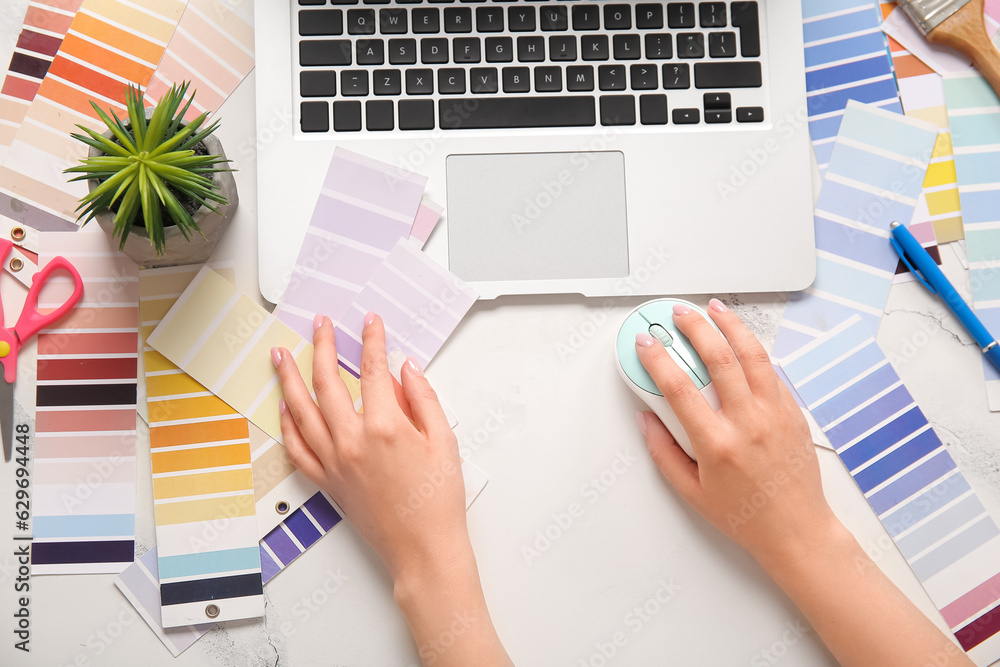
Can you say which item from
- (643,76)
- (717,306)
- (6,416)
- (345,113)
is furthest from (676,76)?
(6,416)

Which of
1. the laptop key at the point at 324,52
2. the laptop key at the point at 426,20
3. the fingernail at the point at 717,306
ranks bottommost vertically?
the fingernail at the point at 717,306

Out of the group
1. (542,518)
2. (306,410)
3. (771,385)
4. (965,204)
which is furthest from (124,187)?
(965,204)

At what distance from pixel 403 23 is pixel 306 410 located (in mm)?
409

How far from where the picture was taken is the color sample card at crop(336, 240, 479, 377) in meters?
0.72

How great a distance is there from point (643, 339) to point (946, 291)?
354 millimetres

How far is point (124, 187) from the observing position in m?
0.61

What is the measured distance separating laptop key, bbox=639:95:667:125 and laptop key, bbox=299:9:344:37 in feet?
1.05

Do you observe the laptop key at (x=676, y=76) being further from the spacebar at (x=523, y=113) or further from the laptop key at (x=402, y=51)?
the laptop key at (x=402, y=51)

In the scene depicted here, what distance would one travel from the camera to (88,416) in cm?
73

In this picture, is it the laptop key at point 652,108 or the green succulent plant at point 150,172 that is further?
the laptop key at point 652,108

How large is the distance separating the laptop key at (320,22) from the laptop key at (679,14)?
0.34 m

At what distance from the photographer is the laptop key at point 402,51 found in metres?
0.70

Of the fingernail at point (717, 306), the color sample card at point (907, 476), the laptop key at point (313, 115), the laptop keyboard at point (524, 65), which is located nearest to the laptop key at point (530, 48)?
the laptop keyboard at point (524, 65)

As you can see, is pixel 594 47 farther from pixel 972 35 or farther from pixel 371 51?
pixel 972 35
